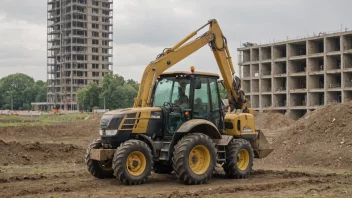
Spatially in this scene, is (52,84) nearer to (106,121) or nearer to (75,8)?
(75,8)

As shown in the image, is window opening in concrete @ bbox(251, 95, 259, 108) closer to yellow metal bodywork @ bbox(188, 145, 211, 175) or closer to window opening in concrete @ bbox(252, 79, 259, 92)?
window opening in concrete @ bbox(252, 79, 259, 92)

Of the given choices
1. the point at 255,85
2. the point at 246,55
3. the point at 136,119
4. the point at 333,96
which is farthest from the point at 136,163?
the point at 246,55

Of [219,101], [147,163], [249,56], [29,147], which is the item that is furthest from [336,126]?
[249,56]

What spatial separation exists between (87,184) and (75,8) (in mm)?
135643

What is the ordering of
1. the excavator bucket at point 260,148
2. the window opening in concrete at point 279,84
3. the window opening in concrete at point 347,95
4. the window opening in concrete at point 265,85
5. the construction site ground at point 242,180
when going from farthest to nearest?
the window opening in concrete at point 265,85 < the window opening in concrete at point 279,84 < the window opening in concrete at point 347,95 < the excavator bucket at point 260,148 < the construction site ground at point 242,180

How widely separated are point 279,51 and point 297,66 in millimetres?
3860

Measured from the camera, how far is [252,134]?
1683cm

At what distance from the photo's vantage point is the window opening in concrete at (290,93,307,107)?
6769 cm

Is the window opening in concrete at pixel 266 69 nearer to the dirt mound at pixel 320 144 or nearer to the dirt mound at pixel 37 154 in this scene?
the dirt mound at pixel 320 144

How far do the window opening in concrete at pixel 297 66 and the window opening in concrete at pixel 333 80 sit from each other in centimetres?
517

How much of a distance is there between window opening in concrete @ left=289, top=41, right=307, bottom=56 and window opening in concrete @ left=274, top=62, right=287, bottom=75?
2574 mm

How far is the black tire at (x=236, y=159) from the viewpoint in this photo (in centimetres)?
1550

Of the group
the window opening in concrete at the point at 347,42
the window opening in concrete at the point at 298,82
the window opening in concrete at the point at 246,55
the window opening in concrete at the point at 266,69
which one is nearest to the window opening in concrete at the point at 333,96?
the window opening in concrete at the point at 298,82

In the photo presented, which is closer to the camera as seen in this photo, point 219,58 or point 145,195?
point 145,195
